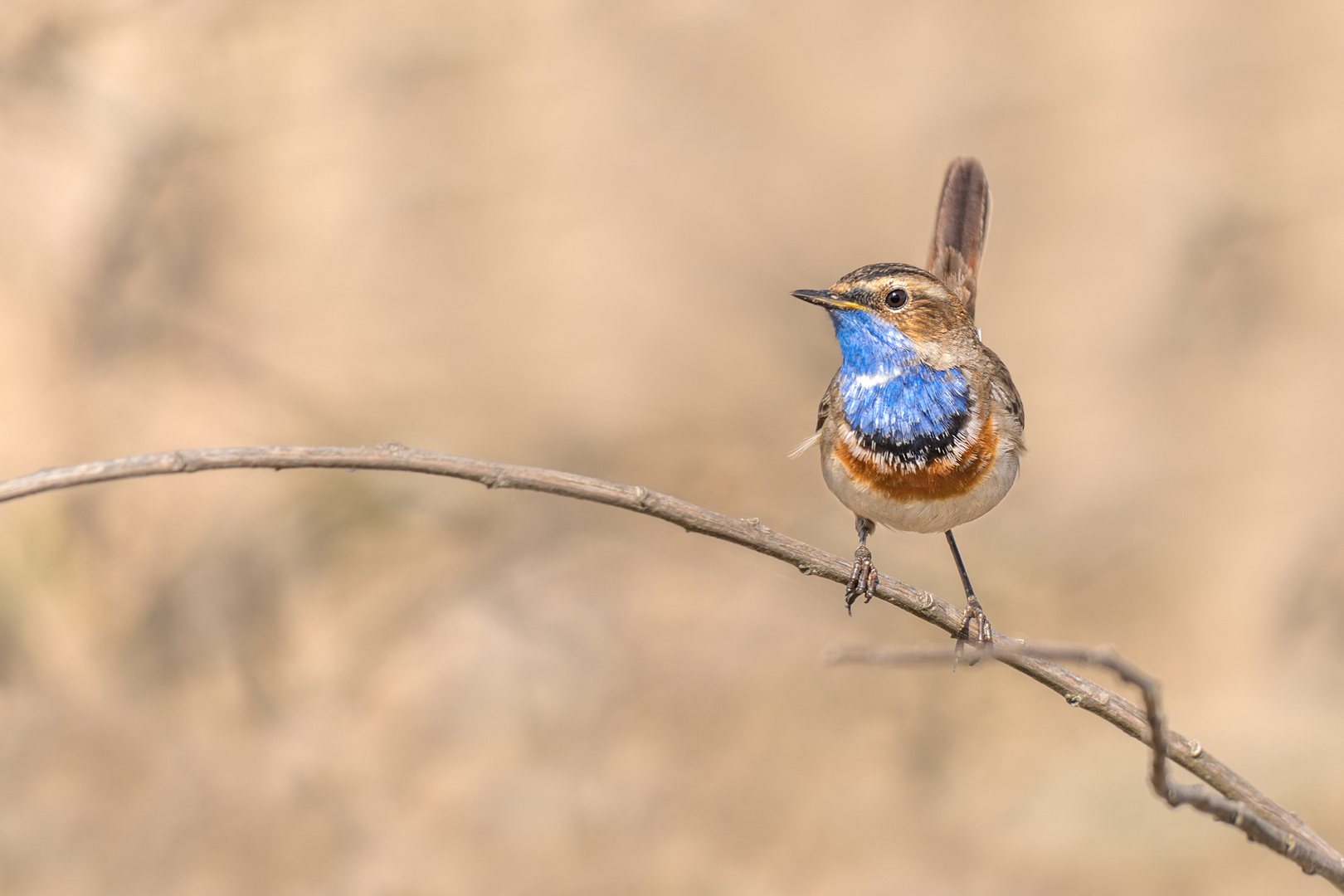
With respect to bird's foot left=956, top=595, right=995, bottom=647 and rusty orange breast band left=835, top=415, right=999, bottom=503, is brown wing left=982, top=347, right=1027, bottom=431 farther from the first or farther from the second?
bird's foot left=956, top=595, right=995, bottom=647

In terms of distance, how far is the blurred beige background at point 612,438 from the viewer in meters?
7.82

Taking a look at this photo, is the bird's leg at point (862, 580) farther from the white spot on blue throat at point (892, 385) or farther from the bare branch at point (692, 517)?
the bare branch at point (692, 517)

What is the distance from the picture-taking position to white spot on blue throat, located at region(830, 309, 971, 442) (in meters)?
3.78

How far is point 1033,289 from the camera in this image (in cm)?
905

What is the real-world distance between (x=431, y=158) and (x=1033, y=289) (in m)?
4.60

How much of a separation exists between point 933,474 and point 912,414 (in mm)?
199

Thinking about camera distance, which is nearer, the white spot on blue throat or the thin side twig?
the thin side twig

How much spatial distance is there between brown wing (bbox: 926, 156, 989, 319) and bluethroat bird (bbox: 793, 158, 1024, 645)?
170 mm

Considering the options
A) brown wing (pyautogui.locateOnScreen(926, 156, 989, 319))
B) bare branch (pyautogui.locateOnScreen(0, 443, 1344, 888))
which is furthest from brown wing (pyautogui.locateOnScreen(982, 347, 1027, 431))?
bare branch (pyautogui.locateOnScreen(0, 443, 1344, 888))

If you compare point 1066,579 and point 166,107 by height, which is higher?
point 166,107

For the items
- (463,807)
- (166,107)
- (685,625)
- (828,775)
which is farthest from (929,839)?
(166,107)

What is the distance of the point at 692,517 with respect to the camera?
249cm

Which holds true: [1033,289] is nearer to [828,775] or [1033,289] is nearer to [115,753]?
[828,775]

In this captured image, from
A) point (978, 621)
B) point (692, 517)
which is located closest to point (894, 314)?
point (978, 621)
